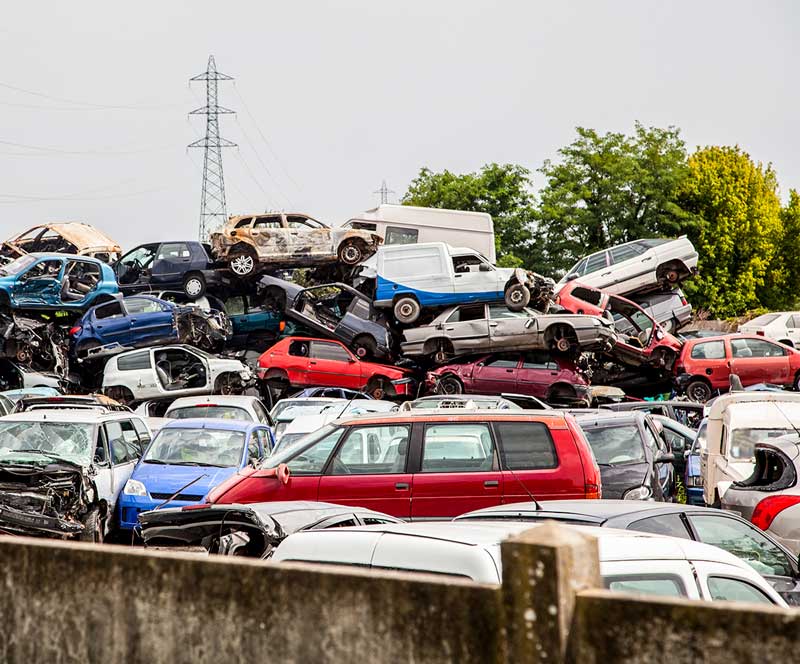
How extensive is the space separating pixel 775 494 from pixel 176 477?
280 inches

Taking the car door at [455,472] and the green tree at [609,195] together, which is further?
the green tree at [609,195]

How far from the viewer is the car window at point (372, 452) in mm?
11156

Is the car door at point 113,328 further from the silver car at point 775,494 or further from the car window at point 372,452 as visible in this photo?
the silver car at point 775,494

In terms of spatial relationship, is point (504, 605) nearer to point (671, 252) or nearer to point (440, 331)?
point (440, 331)

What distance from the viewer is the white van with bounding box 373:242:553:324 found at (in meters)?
28.6


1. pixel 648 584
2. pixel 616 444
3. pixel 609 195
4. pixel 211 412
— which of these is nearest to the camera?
pixel 648 584

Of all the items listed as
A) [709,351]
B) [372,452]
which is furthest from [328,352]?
[372,452]

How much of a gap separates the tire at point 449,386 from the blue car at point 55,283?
969 centimetres

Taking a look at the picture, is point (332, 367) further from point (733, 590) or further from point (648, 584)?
point (648, 584)

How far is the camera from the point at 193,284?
31.4 metres

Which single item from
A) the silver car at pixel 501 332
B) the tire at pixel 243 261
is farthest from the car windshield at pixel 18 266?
the silver car at pixel 501 332

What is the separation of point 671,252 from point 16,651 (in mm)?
28240

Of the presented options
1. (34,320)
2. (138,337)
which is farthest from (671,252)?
(34,320)

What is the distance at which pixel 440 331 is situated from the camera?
2819 centimetres
